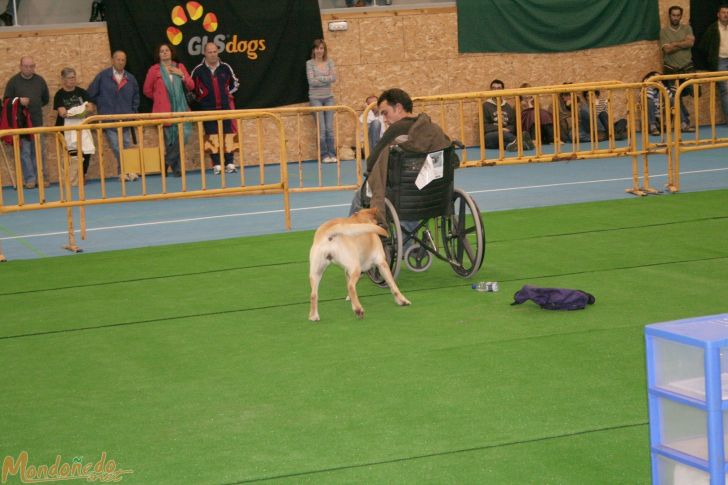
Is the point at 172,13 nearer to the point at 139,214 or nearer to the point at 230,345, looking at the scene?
the point at 139,214

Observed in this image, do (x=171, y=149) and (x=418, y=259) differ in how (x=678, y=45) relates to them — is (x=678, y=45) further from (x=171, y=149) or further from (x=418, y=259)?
(x=418, y=259)

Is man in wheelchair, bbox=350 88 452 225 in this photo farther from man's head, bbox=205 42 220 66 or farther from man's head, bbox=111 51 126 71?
man's head, bbox=205 42 220 66

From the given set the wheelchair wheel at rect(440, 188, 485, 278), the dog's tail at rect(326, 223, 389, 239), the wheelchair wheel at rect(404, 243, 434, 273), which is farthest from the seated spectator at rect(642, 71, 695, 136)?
the dog's tail at rect(326, 223, 389, 239)

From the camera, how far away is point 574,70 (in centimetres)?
2217

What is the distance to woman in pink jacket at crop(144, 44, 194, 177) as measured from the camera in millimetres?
18109

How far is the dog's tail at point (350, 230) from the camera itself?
7426 millimetres

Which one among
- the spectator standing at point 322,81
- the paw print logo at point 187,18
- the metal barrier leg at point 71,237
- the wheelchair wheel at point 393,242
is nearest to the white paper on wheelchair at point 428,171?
the wheelchair wheel at point 393,242

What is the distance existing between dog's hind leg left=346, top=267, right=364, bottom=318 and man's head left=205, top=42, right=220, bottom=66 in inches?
459

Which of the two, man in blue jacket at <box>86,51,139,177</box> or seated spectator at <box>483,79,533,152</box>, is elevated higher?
man in blue jacket at <box>86,51,139,177</box>

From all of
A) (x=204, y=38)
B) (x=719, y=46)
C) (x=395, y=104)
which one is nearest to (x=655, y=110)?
(x=719, y=46)

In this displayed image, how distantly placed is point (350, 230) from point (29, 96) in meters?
11.5

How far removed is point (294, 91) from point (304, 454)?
50.5ft

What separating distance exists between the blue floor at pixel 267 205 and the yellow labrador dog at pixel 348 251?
463 centimetres

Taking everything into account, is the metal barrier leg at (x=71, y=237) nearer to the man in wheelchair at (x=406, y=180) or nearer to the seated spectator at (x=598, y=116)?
the man in wheelchair at (x=406, y=180)
